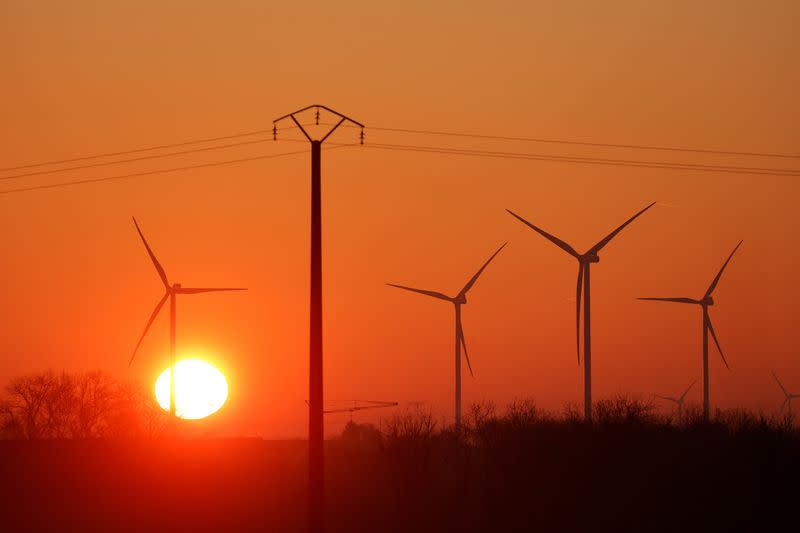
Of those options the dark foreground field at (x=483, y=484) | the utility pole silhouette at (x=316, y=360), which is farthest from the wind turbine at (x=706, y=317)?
the utility pole silhouette at (x=316, y=360)

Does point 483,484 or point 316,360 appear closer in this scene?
point 316,360

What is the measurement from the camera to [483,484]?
87.8 m

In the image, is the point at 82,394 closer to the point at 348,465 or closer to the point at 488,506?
the point at 348,465

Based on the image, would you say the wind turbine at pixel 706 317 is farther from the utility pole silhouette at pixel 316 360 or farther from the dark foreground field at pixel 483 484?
the utility pole silhouette at pixel 316 360

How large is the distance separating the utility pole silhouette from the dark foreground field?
24288mm

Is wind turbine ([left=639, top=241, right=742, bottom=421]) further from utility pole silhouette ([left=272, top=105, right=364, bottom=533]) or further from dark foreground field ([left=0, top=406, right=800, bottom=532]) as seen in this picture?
utility pole silhouette ([left=272, top=105, right=364, bottom=533])

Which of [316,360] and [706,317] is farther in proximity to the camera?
[706,317]

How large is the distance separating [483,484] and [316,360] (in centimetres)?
3567

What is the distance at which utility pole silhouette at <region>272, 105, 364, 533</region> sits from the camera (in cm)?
5378

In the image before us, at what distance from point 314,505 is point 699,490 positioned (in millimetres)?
35540

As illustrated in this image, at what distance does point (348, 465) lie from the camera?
302 ft

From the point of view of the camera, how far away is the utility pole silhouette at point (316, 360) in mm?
53781

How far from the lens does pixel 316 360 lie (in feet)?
180

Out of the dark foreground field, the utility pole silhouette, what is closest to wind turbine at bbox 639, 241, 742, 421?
the dark foreground field
